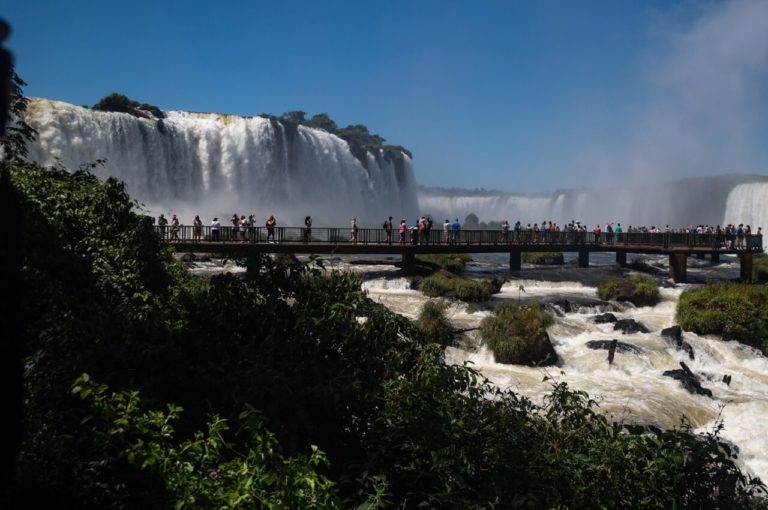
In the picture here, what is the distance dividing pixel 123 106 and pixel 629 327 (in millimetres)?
41041

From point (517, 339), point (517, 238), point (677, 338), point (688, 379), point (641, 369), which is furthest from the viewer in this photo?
point (517, 238)

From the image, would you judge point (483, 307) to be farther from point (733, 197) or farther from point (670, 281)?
point (733, 197)

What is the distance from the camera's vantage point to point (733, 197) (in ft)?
192

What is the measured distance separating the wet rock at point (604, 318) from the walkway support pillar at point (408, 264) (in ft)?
29.4

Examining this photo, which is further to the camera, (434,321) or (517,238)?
(517,238)

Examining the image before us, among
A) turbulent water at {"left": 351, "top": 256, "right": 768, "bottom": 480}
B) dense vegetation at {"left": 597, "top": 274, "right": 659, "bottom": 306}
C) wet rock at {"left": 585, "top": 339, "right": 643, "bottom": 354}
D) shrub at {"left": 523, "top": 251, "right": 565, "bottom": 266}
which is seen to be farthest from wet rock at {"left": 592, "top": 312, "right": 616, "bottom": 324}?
shrub at {"left": 523, "top": 251, "right": 565, "bottom": 266}

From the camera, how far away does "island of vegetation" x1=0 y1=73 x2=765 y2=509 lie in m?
3.61

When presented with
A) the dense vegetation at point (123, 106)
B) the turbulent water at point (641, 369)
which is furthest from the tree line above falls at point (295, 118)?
the turbulent water at point (641, 369)

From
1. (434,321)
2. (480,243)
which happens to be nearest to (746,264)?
(480,243)

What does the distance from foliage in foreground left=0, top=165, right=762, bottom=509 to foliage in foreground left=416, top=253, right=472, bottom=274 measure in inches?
845

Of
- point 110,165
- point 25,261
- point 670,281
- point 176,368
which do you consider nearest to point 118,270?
point 25,261

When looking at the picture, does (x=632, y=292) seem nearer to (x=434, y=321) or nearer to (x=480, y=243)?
(x=480, y=243)

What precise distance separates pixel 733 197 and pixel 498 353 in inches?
2174

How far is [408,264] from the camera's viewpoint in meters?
25.8
